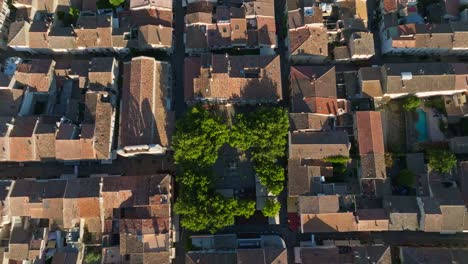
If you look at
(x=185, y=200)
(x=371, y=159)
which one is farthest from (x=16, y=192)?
(x=371, y=159)

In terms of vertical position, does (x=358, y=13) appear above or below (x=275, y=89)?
above

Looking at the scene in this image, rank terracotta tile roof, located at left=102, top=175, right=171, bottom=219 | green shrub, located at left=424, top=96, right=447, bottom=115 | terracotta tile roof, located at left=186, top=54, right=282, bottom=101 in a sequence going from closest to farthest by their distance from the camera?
terracotta tile roof, located at left=102, top=175, right=171, bottom=219, terracotta tile roof, located at left=186, top=54, right=282, bottom=101, green shrub, located at left=424, top=96, right=447, bottom=115

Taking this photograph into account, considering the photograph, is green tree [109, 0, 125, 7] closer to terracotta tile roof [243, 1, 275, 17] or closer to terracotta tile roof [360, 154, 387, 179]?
terracotta tile roof [243, 1, 275, 17]

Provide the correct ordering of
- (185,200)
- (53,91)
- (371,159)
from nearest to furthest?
(185,200), (371,159), (53,91)

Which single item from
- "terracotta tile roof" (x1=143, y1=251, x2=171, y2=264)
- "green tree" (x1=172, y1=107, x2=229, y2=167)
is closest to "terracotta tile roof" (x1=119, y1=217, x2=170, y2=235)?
"terracotta tile roof" (x1=143, y1=251, x2=171, y2=264)

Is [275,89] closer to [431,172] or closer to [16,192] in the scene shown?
[431,172]

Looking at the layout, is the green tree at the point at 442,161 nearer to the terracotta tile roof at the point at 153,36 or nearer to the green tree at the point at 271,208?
the green tree at the point at 271,208

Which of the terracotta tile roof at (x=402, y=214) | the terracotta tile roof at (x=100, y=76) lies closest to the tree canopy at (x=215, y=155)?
the terracotta tile roof at (x=100, y=76)
